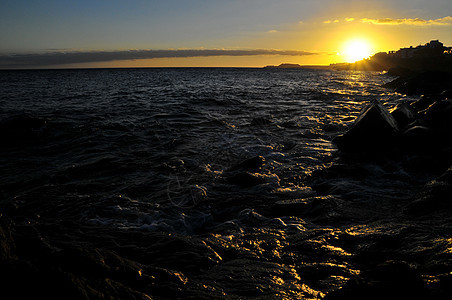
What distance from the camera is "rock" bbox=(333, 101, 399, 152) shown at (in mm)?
8234

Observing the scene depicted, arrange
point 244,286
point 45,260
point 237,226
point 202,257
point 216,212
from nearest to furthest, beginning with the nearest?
point 45,260
point 244,286
point 202,257
point 237,226
point 216,212

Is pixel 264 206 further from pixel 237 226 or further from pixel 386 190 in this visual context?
pixel 386 190

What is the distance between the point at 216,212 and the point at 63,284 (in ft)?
11.2

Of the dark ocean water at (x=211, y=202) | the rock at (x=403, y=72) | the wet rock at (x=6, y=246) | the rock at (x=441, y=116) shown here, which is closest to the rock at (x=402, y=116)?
the rock at (x=441, y=116)

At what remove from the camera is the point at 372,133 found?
27.5ft

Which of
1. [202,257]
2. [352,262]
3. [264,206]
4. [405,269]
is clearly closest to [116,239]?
[202,257]

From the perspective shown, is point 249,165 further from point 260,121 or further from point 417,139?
point 260,121

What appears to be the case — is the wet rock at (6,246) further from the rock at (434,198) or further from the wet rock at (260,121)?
the wet rock at (260,121)

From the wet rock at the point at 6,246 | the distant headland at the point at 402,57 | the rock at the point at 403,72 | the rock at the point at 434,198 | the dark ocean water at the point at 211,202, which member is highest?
the distant headland at the point at 402,57

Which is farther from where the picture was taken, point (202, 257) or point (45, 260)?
point (202, 257)

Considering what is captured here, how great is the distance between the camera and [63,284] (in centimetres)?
179

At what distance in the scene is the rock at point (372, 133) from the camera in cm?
823

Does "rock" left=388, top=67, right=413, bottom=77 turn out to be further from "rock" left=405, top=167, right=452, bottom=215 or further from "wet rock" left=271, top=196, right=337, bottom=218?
"wet rock" left=271, top=196, right=337, bottom=218

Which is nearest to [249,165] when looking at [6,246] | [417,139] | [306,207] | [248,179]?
[248,179]
